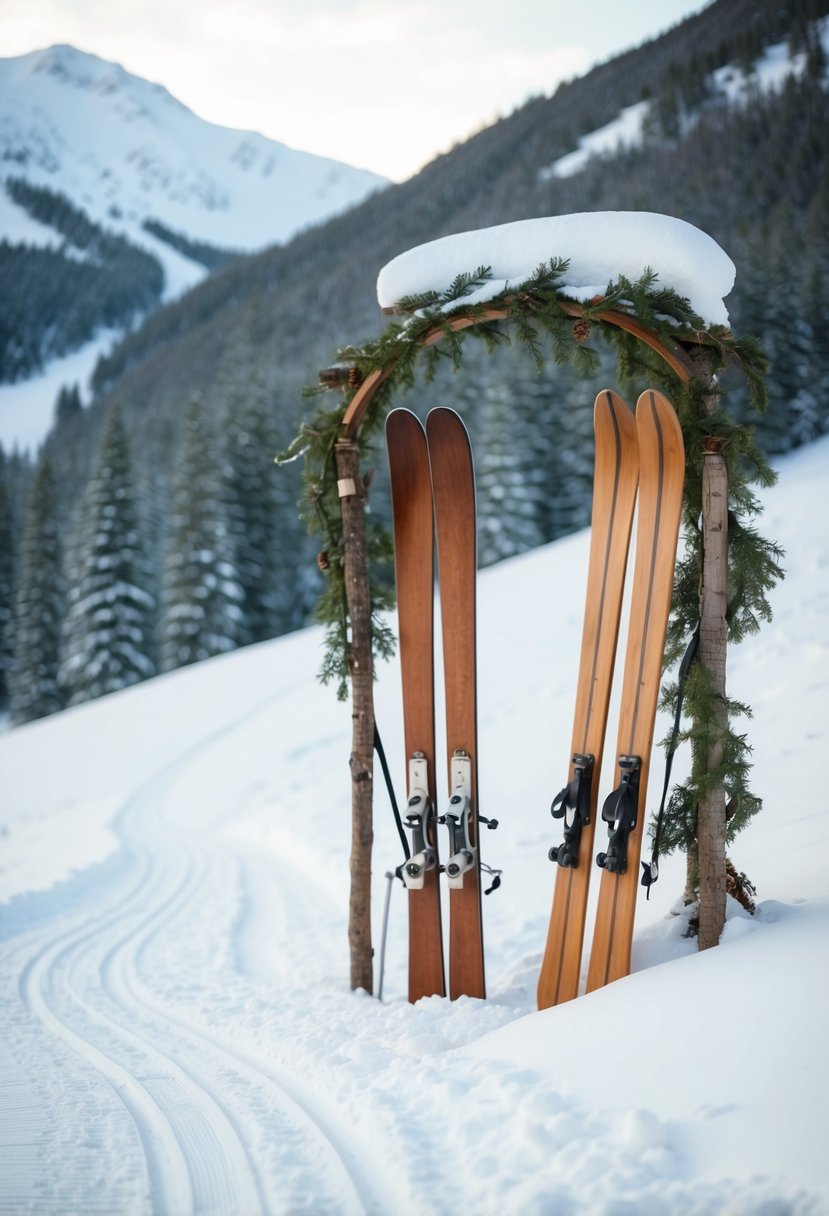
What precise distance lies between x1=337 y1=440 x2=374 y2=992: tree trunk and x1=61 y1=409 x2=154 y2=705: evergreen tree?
17703mm

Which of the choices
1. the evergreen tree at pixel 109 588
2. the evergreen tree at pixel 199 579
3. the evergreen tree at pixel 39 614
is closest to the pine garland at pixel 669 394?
the evergreen tree at pixel 199 579

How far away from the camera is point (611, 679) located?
3.69 m

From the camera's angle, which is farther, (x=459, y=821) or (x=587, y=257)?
(x=459, y=821)

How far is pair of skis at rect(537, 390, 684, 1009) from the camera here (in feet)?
11.4

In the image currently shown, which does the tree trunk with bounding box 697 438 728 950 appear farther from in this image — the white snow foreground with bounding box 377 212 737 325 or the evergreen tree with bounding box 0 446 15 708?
the evergreen tree with bounding box 0 446 15 708

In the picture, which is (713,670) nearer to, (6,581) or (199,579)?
(199,579)

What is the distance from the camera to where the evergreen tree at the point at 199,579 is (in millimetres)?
20547

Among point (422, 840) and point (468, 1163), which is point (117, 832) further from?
point (468, 1163)

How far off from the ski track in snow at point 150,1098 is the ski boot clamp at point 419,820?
1.07 metres

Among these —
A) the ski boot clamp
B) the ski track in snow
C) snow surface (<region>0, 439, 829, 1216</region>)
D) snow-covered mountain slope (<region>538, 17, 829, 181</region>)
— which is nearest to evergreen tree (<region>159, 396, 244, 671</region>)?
snow surface (<region>0, 439, 829, 1216</region>)

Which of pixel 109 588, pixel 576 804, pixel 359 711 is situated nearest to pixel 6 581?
pixel 109 588

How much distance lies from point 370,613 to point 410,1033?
6.62 feet

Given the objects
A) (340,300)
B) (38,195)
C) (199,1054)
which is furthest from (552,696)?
(38,195)

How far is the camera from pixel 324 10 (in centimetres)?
1267
